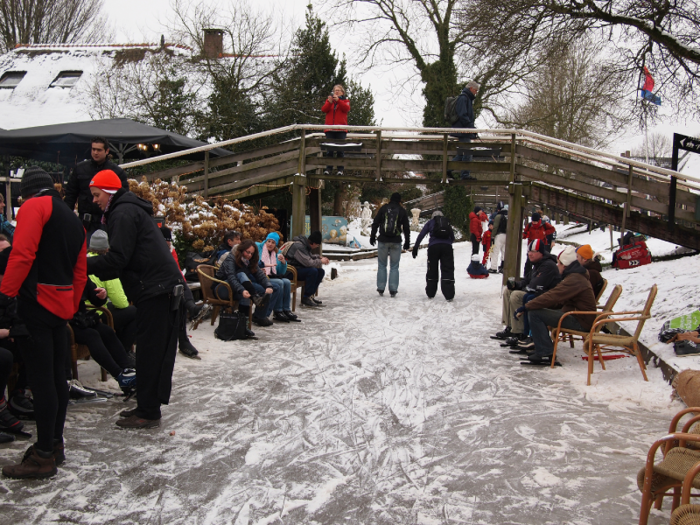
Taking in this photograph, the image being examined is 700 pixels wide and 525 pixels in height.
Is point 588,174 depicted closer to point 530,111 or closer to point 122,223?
point 122,223

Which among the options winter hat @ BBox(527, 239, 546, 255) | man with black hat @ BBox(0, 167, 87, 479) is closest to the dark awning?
winter hat @ BBox(527, 239, 546, 255)

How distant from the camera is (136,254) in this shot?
4371 mm

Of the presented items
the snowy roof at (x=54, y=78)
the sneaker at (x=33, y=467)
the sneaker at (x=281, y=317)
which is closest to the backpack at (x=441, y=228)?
the sneaker at (x=281, y=317)

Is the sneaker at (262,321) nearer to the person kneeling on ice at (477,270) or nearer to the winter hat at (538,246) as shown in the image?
the winter hat at (538,246)

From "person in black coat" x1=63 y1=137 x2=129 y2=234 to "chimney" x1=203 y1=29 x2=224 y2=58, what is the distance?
1681 centimetres

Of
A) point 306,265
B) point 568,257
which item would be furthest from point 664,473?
point 306,265

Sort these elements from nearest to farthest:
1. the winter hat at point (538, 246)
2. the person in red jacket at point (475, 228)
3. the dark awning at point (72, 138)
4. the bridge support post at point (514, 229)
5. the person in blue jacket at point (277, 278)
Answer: the winter hat at point (538, 246)
the person in blue jacket at point (277, 278)
the dark awning at point (72, 138)
the bridge support post at point (514, 229)
the person in red jacket at point (475, 228)

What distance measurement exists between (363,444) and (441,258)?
738 cm

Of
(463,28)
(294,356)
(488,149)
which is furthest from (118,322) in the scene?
(488,149)

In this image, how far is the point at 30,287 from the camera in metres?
3.53

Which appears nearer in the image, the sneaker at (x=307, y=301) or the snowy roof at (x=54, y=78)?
the sneaker at (x=307, y=301)

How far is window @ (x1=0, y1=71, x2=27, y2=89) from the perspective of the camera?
24891 millimetres

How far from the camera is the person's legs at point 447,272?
1113cm

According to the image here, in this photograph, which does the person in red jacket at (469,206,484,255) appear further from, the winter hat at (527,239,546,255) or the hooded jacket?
the hooded jacket
